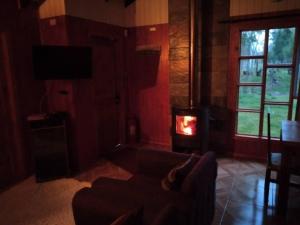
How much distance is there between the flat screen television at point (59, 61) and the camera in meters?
2.92

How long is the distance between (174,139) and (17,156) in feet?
7.10

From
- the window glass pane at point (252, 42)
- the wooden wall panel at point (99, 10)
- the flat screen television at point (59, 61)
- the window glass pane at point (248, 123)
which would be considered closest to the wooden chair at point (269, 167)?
the window glass pane at point (248, 123)

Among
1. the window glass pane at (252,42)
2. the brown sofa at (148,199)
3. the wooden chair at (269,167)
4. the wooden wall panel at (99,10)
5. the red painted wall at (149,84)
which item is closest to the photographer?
the brown sofa at (148,199)

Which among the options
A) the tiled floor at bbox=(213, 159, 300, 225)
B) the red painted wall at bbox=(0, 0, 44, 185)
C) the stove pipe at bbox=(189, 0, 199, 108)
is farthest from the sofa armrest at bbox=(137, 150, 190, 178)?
the red painted wall at bbox=(0, 0, 44, 185)

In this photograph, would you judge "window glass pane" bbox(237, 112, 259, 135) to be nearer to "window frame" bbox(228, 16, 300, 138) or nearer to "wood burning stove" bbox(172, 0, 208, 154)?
"window frame" bbox(228, 16, 300, 138)

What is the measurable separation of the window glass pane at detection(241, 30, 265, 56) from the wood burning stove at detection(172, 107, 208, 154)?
107 cm

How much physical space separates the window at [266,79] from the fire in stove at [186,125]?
808 mm

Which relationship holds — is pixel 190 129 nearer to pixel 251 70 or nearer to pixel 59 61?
pixel 251 70

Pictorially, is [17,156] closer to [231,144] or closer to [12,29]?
[12,29]

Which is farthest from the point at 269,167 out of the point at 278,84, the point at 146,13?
the point at 146,13

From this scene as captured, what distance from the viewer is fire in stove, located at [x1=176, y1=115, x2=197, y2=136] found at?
3390 millimetres

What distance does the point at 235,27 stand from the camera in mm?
3469

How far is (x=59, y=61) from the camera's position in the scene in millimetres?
2990

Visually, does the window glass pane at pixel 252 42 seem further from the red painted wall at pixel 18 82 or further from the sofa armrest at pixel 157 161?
the red painted wall at pixel 18 82
